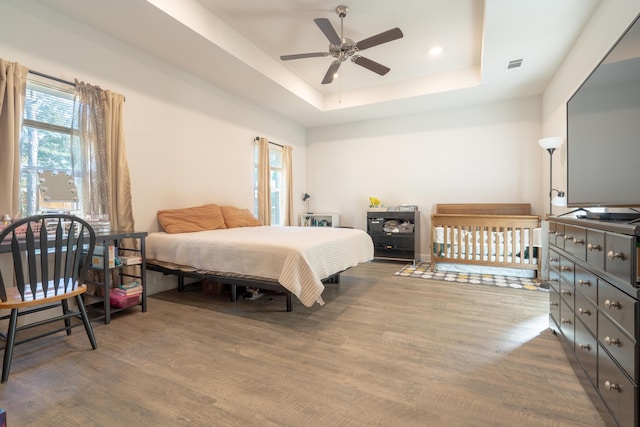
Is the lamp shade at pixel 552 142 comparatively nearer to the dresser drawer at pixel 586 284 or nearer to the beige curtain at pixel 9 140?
the dresser drawer at pixel 586 284

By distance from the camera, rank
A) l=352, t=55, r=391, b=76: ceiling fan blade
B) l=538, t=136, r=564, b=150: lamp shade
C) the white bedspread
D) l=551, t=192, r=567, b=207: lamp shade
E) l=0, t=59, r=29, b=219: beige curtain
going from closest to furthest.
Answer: l=0, t=59, r=29, b=219: beige curtain → the white bedspread → l=352, t=55, r=391, b=76: ceiling fan blade → l=551, t=192, r=567, b=207: lamp shade → l=538, t=136, r=564, b=150: lamp shade

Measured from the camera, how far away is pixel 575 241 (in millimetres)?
1607

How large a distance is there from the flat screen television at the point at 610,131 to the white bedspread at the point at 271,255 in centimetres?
181

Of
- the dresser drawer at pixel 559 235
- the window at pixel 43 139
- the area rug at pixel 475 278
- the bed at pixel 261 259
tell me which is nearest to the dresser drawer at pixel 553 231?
the dresser drawer at pixel 559 235

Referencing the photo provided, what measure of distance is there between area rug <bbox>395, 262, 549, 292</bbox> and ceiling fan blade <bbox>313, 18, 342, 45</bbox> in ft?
9.60

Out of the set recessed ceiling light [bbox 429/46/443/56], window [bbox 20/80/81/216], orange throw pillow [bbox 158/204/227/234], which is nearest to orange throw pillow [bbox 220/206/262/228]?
orange throw pillow [bbox 158/204/227/234]

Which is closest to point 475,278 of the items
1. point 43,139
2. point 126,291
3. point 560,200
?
point 560,200

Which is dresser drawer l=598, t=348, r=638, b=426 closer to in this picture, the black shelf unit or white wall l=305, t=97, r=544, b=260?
the black shelf unit

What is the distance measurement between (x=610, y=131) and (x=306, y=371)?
82.0 inches

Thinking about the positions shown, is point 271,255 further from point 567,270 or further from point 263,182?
point 263,182

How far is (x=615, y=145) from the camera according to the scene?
59.6 inches

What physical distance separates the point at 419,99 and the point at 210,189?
3346mm

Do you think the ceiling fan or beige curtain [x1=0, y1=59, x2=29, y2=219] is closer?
beige curtain [x1=0, y1=59, x2=29, y2=219]

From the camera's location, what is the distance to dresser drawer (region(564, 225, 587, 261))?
1.49 metres
